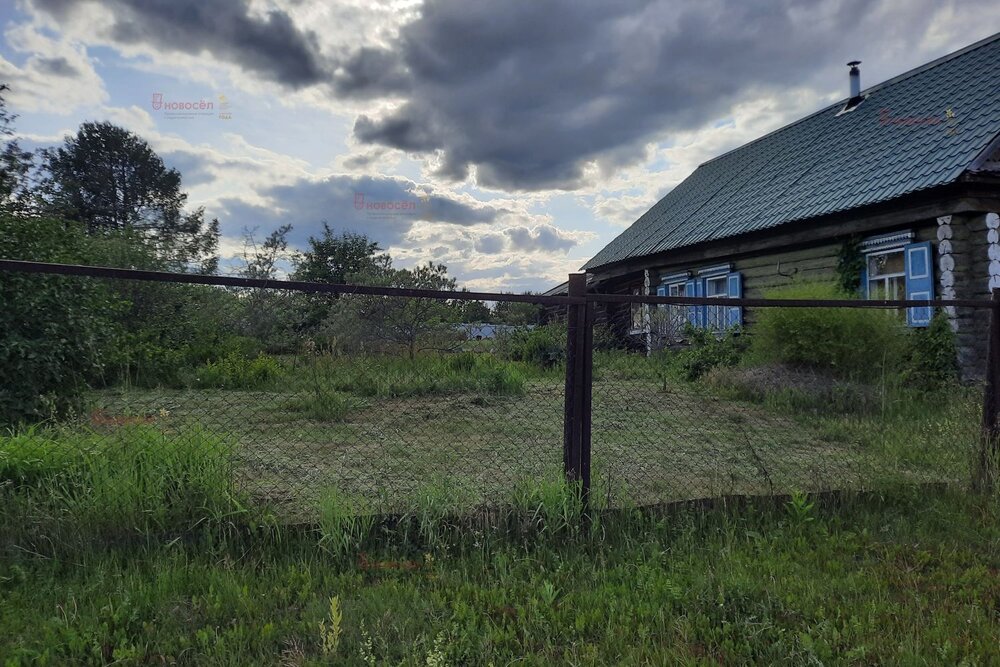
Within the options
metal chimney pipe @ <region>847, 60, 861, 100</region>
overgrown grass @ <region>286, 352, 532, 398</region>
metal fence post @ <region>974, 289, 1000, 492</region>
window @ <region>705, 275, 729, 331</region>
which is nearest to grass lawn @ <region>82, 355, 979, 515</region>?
overgrown grass @ <region>286, 352, 532, 398</region>

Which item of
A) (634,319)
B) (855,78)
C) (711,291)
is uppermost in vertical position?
(855,78)

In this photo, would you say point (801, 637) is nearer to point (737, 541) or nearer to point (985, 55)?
point (737, 541)

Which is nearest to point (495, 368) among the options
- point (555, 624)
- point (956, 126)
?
point (555, 624)

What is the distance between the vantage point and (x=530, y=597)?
2.53m

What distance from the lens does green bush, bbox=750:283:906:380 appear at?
7559 millimetres

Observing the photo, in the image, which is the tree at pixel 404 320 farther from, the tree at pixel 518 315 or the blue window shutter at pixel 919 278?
the blue window shutter at pixel 919 278

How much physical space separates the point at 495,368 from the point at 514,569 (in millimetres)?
4558

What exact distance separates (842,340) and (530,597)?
22.0ft

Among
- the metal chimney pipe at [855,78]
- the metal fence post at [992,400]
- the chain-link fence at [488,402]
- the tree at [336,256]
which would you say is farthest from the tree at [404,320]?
the tree at [336,256]

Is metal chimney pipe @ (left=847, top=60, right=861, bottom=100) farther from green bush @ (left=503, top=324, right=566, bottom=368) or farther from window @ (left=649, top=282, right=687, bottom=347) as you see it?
green bush @ (left=503, top=324, right=566, bottom=368)

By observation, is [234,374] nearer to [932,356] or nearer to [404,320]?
[404,320]

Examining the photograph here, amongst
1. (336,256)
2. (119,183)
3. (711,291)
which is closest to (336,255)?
(336,256)

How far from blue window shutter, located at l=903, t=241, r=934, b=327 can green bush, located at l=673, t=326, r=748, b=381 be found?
2.37 meters

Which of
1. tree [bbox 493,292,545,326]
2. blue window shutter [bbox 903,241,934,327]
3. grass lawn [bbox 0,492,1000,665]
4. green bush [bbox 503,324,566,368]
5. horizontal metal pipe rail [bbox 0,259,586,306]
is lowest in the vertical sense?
grass lawn [bbox 0,492,1000,665]
